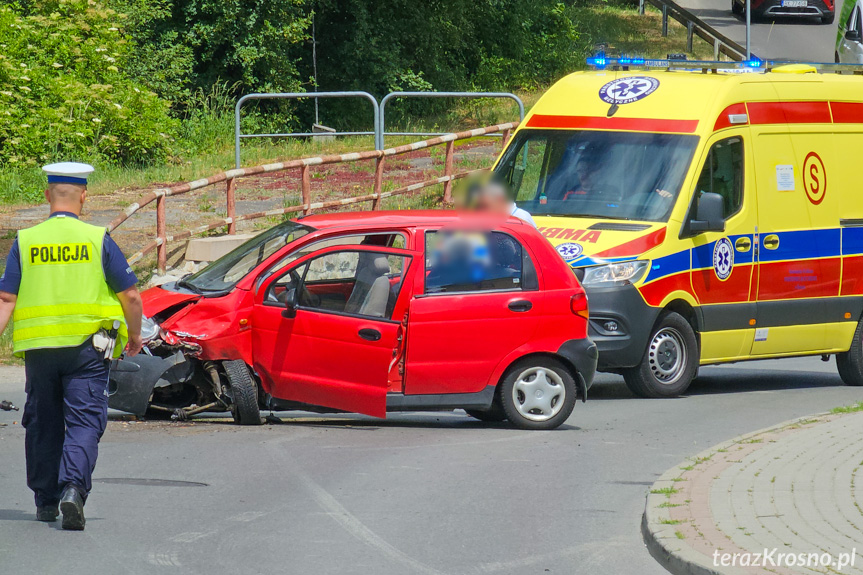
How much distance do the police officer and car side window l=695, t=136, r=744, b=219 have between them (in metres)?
6.55

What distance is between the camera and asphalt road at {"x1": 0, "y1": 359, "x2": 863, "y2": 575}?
20.0ft

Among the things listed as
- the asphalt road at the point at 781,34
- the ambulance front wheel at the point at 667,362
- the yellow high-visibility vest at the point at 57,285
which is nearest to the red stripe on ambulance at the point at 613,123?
the ambulance front wheel at the point at 667,362

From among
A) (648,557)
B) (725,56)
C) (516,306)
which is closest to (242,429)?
(516,306)

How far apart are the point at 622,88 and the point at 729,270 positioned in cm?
204

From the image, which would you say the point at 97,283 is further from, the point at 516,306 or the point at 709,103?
the point at 709,103

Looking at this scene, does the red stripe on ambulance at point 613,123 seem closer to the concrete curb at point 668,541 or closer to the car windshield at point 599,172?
the car windshield at point 599,172

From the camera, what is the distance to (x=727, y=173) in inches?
457

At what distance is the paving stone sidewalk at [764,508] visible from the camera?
19.1ft

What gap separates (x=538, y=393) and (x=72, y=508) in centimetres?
422

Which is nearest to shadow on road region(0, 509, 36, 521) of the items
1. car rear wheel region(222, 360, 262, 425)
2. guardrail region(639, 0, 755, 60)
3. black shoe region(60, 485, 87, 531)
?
black shoe region(60, 485, 87, 531)

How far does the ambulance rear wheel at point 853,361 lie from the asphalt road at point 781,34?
75.9 ft

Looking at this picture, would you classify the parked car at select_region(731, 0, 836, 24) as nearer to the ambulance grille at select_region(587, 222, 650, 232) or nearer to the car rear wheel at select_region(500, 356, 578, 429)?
the ambulance grille at select_region(587, 222, 650, 232)

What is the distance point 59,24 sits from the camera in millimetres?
23344
